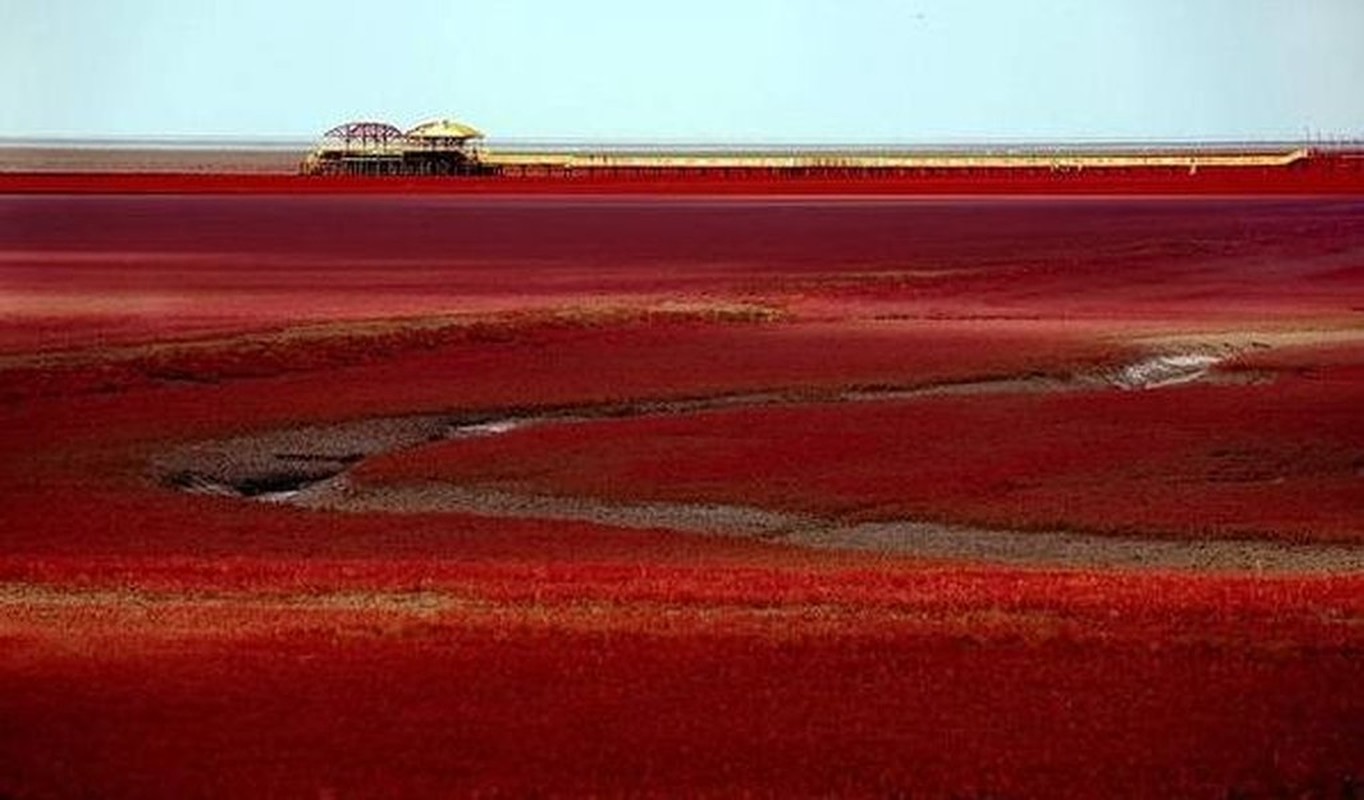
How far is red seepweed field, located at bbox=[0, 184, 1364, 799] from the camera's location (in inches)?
503

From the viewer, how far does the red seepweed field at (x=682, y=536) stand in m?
12.8

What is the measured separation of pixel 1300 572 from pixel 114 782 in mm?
11170

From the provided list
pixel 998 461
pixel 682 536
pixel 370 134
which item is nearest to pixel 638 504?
pixel 682 536

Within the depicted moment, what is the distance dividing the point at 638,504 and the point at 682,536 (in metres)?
2.10

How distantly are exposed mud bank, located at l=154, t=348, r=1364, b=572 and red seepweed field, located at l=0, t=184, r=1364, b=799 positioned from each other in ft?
0.27

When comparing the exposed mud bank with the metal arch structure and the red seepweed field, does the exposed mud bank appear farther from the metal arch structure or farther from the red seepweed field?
the metal arch structure

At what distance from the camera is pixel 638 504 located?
24.2m

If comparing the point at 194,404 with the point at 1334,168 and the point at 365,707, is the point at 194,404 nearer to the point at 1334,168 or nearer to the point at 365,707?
the point at 365,707

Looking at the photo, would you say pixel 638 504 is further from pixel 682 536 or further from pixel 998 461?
pixel 998 461

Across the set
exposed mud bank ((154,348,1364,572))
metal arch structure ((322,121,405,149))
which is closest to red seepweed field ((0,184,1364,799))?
exposed mud bank ((154,348,1364,572))

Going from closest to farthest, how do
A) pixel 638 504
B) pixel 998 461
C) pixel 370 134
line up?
pixel 638 504
pixel 998 461
pixel 370 134

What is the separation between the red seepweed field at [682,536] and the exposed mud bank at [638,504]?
0.08 metres

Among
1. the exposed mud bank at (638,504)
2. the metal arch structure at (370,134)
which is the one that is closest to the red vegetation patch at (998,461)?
the exposed mud bank at (638,504)

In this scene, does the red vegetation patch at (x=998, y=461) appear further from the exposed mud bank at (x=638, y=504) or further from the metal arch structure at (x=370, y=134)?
the metal arch structure at (x=370, y=134)
